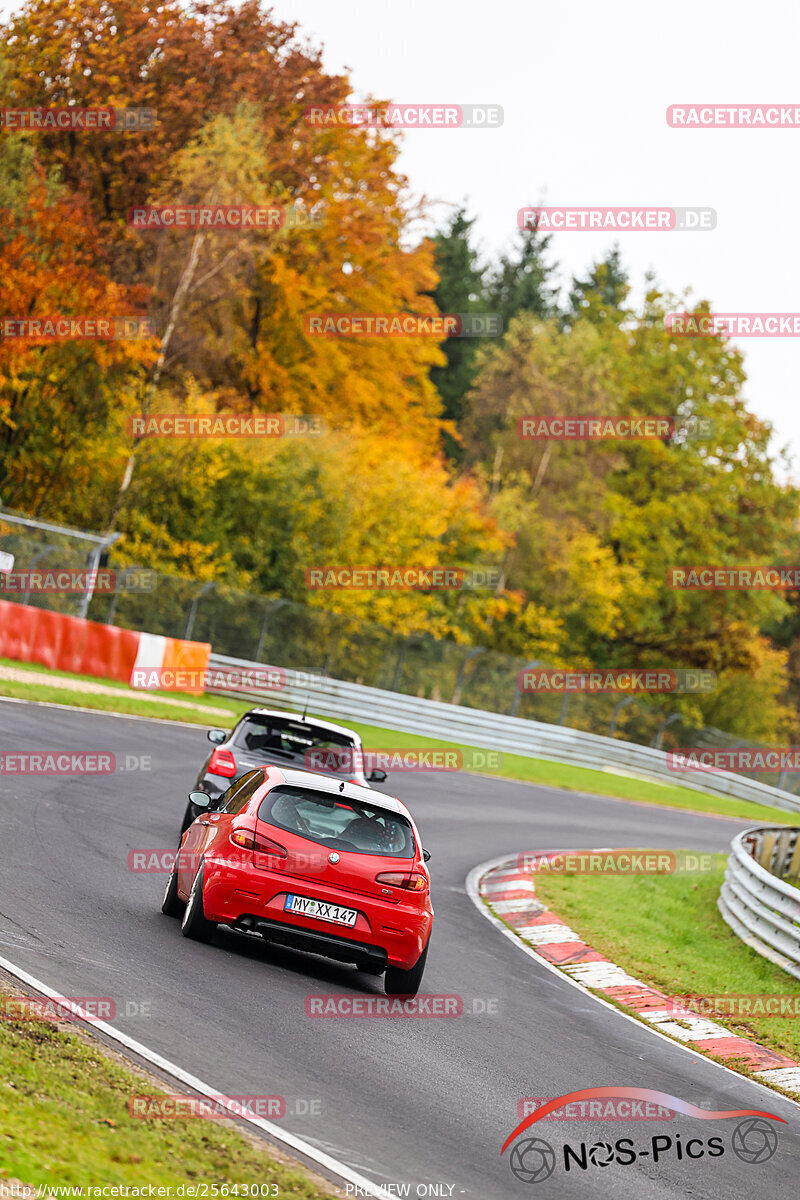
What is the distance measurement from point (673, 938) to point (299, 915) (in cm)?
692

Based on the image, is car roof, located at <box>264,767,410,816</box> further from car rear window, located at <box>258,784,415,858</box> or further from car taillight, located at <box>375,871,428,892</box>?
car taillight, located at <box>375,871,428,892</box>

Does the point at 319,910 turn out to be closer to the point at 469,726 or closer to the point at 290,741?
the point at 290,741

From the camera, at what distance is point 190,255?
38688 millimetres

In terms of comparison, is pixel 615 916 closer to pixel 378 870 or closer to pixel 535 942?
pixel 535 942

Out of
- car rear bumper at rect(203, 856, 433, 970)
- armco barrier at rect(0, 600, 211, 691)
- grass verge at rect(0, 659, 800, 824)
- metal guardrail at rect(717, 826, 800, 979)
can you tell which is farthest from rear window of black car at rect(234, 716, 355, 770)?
armco barrier at rect(0, 600, 211, 691)

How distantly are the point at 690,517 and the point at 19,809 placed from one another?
151 ft

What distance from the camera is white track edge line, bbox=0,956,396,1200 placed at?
231 inches

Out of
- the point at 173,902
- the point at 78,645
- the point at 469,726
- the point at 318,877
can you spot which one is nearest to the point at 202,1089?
the point at 318,877

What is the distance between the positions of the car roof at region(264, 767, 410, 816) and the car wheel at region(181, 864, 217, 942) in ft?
2.92

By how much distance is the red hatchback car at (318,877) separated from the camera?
9.16 meters

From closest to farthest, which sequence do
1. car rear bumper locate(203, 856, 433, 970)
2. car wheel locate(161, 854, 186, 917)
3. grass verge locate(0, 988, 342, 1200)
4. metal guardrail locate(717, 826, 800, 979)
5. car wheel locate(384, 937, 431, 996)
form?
grass verge locate(0, 988, 342, 1200)
car rear bumper locate(203, 856, 433, 970)
car wheel locate(384, 937, 431, 996)
car wheel locate(161, 854, 186, 917)
metal guardrail locate(717, 826, 800, 979)

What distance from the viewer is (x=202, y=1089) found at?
21.4 ft

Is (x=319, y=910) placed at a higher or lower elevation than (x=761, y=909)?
higher

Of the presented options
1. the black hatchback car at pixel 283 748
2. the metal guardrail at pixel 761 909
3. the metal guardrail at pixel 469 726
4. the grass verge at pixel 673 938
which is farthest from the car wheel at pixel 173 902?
the metal guardrail at pixel 469 726
